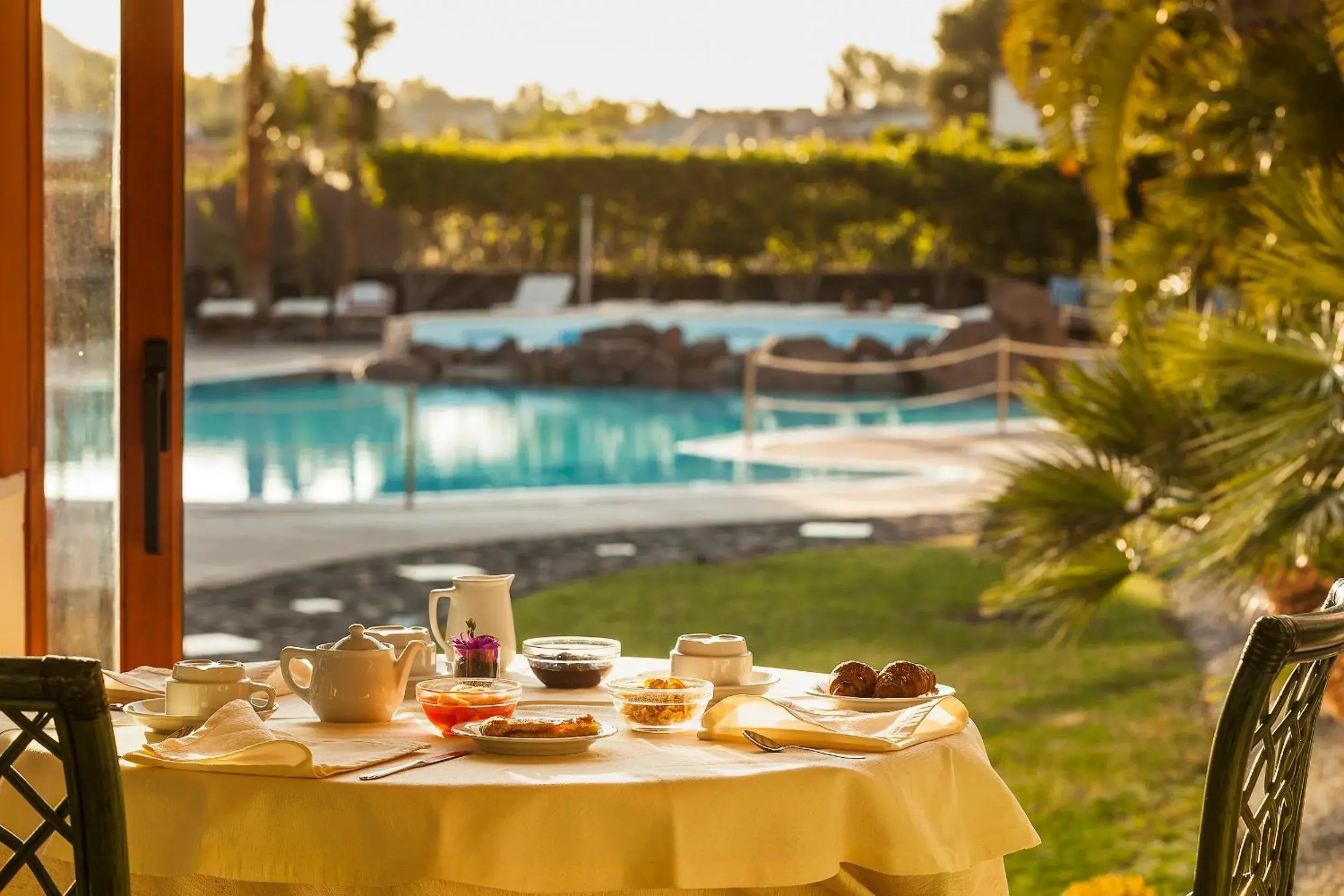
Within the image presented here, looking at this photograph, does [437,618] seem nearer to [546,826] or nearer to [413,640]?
[413,640]

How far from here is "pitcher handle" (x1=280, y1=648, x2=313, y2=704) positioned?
2.19m

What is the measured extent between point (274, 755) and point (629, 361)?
746 inches

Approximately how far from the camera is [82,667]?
4.85ft

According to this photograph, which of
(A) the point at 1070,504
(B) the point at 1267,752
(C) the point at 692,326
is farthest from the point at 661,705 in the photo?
(C) the point at 692,326

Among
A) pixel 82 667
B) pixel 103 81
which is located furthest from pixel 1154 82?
pixel 82 667

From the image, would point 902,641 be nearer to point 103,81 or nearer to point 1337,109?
point 1337,109

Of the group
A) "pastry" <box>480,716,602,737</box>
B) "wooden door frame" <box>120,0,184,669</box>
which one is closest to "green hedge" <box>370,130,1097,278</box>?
"wooden door frame" <box>120,0,184,669</box>

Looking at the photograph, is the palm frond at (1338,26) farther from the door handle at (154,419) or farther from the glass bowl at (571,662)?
the door handle at (154,419)

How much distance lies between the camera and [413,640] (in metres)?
2.39

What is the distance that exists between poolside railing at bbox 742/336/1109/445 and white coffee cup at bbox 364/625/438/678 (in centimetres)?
1017

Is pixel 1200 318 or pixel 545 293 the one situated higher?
pixel 1200 318

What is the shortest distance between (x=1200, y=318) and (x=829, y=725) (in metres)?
2.40

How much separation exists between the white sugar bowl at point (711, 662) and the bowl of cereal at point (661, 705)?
170 millimetres

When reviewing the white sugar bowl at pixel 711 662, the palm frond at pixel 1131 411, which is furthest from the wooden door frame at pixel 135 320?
the palm frond at pixel 1131 411
